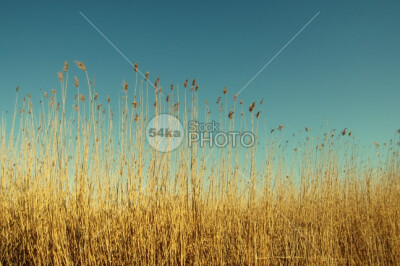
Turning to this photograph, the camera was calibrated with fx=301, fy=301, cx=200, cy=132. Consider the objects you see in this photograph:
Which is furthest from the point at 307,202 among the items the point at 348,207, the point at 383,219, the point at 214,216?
the point at 214,216

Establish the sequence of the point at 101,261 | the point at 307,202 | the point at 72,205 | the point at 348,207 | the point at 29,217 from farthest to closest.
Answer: the point at 348,207
the point at 307,202
the point at 29,217
the point at 72,205
the point at 101,261

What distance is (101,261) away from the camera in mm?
2254

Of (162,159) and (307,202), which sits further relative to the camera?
(307,202)

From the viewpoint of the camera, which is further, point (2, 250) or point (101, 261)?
point (2, 250)

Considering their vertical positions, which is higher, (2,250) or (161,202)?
(161,202)

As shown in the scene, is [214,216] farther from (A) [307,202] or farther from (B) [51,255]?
(A) [307,202]

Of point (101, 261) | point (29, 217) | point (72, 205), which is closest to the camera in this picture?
point (101, 261)

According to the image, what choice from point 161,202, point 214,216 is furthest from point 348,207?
point 161,202

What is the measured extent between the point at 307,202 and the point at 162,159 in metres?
2.28

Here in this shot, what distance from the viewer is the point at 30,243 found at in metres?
2.54

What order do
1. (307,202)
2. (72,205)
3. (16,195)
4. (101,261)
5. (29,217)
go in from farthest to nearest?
(307,202) < (16,195) < (29,217) < (72,205) < (101,261)

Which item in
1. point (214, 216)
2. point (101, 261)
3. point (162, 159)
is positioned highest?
point (162, 159)

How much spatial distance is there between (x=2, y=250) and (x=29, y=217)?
13.6 inches

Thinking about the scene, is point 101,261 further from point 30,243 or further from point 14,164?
point 14,164
